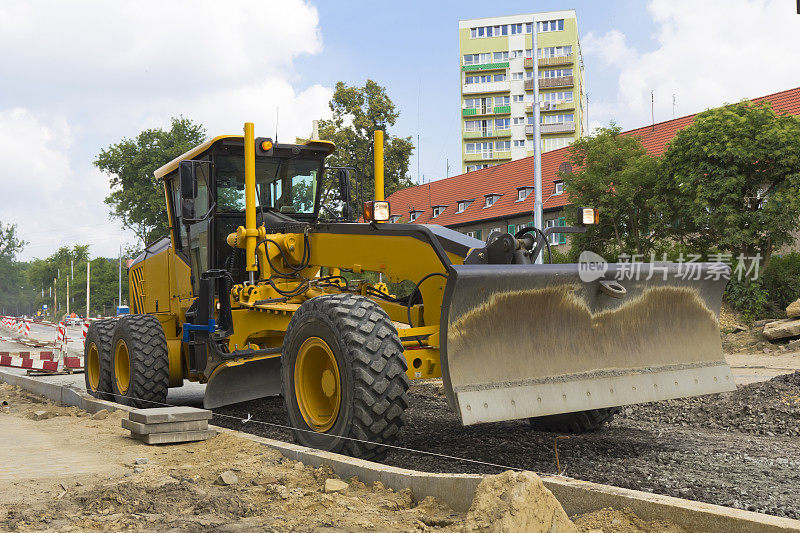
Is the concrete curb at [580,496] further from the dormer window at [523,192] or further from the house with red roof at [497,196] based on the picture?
the dormer window at [523,192]

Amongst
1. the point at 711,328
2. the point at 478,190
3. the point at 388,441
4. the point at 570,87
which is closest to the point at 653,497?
the point at 388,441

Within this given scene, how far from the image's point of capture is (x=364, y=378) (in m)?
5.64

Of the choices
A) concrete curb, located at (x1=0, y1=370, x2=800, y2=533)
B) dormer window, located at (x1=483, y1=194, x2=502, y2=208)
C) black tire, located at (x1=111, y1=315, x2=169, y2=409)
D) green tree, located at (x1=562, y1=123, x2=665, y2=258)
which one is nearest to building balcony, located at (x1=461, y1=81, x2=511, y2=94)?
dormer window, located at (x1=483, y1=194, x2=502, y2=208)

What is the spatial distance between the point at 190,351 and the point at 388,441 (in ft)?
14.6

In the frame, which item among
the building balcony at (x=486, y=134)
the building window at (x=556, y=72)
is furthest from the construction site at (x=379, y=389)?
the building window at (x=556, y=72)

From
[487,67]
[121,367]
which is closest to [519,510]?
[121,367]

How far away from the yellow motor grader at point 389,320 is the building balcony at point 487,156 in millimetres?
78774

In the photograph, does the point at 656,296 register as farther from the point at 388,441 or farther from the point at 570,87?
the point at 570,87

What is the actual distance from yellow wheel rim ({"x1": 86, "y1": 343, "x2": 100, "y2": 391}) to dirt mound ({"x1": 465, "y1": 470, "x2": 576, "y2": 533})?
29.2 ft

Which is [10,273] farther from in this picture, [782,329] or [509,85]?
[782,329]

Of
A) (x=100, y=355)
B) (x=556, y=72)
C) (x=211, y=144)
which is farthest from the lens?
(x=556, y=72)

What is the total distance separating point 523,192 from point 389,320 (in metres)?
43.5

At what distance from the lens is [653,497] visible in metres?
3.79

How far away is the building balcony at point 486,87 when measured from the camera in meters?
87.1
